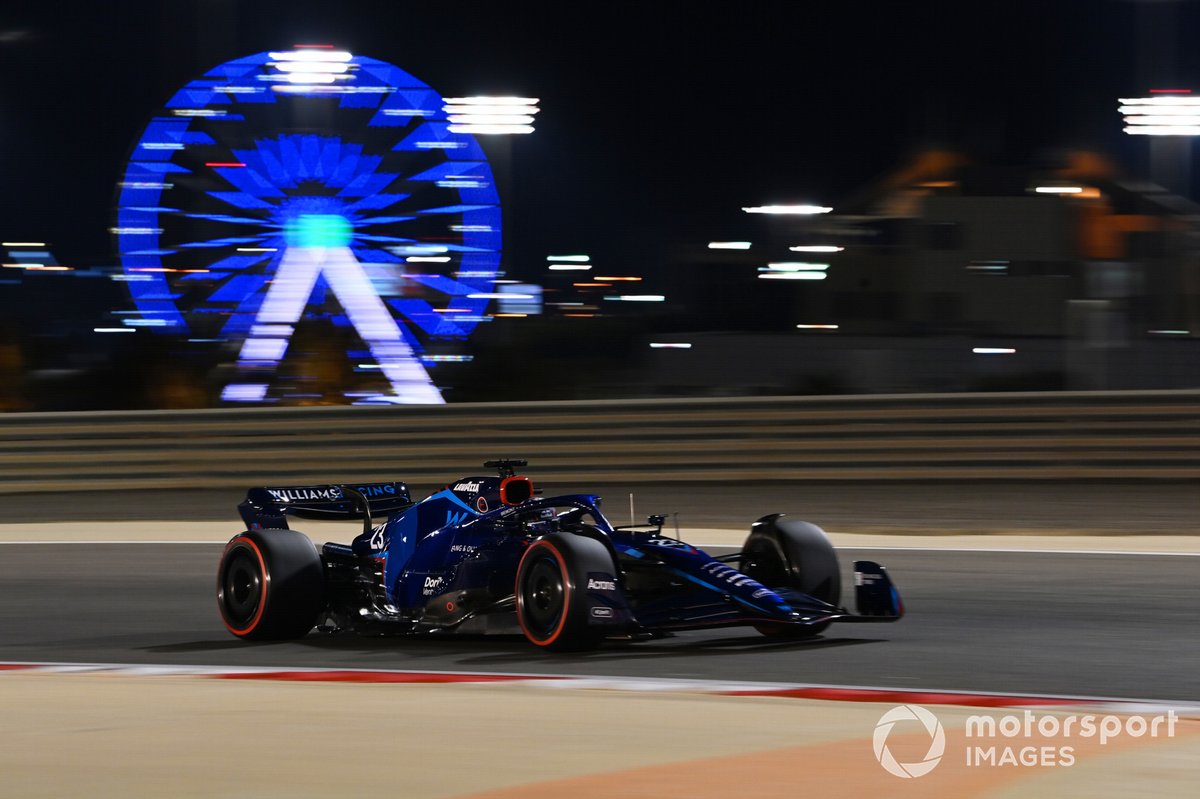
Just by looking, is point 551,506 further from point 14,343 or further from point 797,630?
Result: point 14,343

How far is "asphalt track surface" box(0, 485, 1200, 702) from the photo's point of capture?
810 cm

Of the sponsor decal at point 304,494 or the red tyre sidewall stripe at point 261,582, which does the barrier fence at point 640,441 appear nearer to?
the sponsor decal at point 304,494

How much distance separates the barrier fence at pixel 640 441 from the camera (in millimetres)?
17422

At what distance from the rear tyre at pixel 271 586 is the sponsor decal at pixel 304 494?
0.40 meters

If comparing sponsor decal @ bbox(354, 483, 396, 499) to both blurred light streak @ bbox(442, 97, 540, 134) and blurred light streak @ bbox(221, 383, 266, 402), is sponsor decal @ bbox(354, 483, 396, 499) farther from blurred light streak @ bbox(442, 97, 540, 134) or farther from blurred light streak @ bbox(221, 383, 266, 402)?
blurred light streak @ bbox(442, 97, 540, 134)

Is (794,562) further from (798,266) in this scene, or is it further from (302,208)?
(798,266)

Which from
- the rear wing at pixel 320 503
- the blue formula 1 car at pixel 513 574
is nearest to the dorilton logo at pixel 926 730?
the blue formula 1 car at pixel 513 574

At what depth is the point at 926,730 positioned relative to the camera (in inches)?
246

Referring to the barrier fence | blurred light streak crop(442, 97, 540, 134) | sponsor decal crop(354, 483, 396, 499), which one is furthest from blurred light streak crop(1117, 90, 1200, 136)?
sponsor decal crop(354, 483, 396, 499)

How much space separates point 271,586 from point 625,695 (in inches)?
115

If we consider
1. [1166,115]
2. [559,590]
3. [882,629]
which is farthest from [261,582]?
[1166,115]

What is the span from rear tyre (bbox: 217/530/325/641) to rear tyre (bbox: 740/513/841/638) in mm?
2437

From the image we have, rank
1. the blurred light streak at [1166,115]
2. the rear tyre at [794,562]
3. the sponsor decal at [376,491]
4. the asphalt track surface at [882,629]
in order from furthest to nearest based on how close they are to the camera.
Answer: the blurred light streak at [1166,115]
the sponsor decal at [376,491]
the rear tyre at [794,562]
the asphalt track surface at [882,629]

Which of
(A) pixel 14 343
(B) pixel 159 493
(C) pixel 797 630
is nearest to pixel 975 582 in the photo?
(C) pixel 797 630
